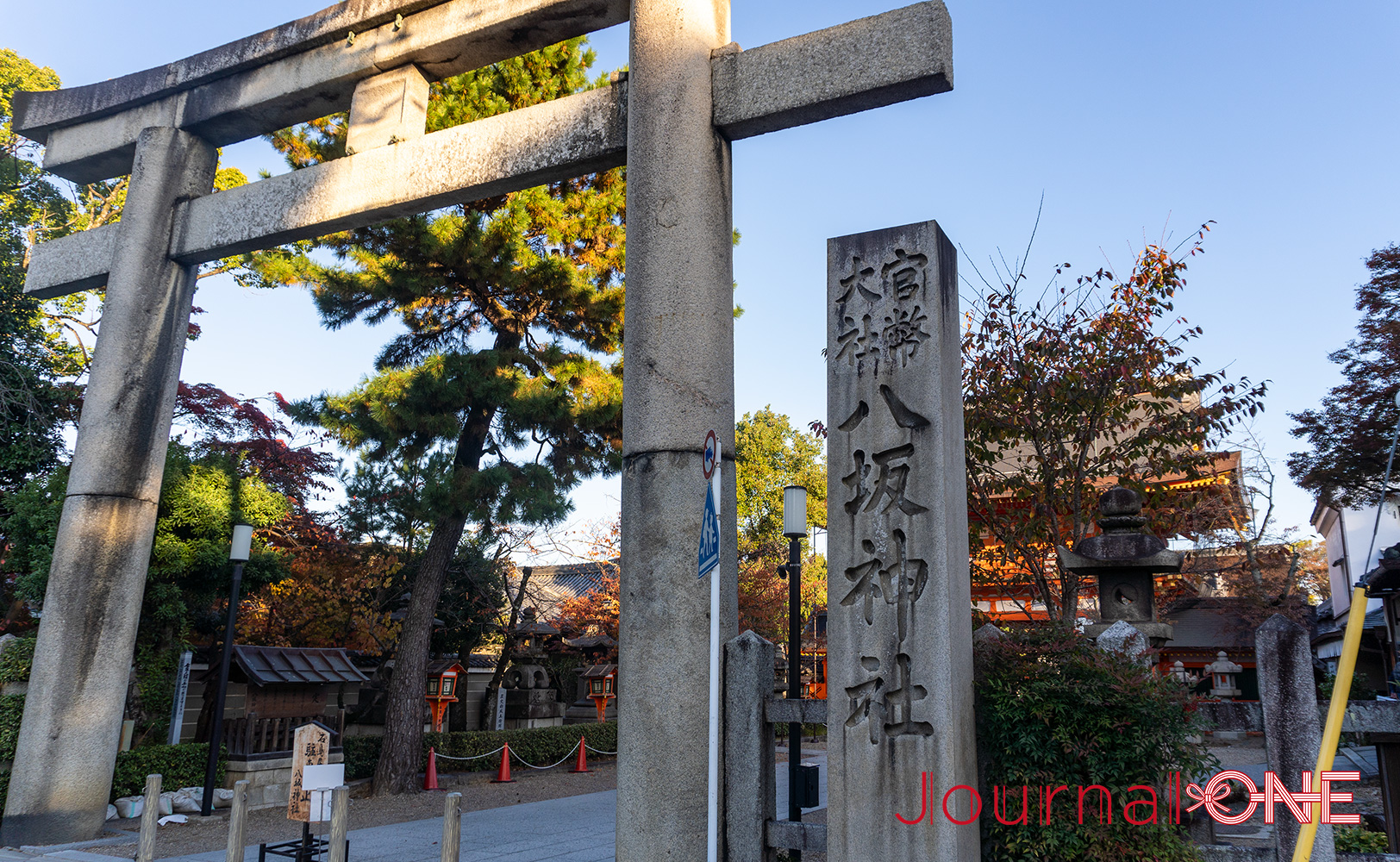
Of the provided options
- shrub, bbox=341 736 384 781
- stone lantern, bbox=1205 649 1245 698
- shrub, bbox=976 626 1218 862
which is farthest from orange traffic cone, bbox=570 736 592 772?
stone lantern, bbox=1205 649 1245 698

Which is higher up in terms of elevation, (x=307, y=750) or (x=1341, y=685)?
(x=1341, y=685)

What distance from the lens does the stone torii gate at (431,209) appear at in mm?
6016

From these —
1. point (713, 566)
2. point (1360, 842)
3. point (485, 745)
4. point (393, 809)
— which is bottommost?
point (393, 809)

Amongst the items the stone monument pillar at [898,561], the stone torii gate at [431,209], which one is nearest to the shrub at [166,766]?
the stone torii gate at [431,209]

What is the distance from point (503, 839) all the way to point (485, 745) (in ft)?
24.0

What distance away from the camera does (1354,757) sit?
14734mm

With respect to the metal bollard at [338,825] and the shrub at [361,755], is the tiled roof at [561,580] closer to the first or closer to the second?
the shrub at [361,755]

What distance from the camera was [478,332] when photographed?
49.1 feet

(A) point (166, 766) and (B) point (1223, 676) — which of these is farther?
(B) point (1223, 676)

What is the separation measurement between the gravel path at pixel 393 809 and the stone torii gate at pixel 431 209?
1309 mm

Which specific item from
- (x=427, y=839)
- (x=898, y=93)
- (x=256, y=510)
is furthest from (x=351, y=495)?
(x=898, y=93)

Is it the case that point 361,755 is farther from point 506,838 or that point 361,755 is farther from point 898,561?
point 898,561

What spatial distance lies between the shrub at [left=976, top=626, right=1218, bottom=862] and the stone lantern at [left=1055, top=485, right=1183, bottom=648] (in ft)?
13.5

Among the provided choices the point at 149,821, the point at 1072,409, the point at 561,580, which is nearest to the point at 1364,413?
the point at 1072,409
